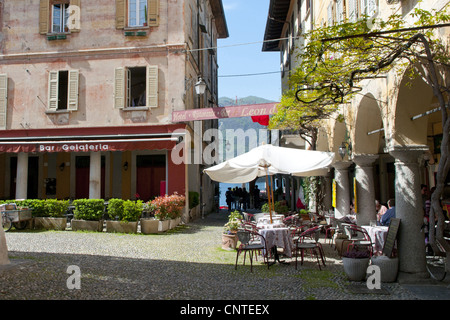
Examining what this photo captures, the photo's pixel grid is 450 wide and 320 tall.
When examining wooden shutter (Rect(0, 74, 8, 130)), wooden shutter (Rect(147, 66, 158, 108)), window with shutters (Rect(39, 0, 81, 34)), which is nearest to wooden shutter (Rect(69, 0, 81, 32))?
window with shutters (Rect(39, 0, 81, 34))

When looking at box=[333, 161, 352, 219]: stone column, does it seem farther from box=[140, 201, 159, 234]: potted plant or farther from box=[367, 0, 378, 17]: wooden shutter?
box=[140, 201, 159, 234]: potted plant

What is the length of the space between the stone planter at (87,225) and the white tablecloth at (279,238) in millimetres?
7480

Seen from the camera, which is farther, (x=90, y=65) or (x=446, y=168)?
(x=90, y=65)

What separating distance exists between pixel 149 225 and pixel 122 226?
91 centimetres

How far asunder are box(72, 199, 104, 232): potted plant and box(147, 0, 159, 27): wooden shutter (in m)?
7.99

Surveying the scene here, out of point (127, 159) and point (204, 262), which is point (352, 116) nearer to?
point (204, 262)

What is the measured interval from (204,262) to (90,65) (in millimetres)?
11789

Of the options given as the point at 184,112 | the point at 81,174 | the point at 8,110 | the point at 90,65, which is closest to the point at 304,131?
the point at 184,112

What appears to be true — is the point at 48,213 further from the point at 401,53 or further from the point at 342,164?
the point at 401,53

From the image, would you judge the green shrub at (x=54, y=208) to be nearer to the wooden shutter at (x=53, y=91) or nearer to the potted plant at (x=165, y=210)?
the potted plant at (x=165, y=210)

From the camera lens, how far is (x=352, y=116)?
10484mm

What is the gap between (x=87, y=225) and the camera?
13.6m

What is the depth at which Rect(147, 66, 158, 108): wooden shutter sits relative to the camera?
1666cm

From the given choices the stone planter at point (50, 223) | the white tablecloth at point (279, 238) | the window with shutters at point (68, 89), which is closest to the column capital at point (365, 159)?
the white tablecloth at point (279, 238)
